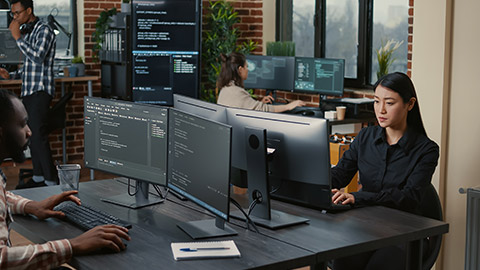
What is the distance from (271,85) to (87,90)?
6.69ft

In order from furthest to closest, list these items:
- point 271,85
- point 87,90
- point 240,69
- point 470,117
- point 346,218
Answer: point 87,90 → point 271,85 → point 240,69 → point 470,117 → point 346,218

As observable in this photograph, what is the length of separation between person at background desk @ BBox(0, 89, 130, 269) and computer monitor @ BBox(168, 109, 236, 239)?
0.30 m

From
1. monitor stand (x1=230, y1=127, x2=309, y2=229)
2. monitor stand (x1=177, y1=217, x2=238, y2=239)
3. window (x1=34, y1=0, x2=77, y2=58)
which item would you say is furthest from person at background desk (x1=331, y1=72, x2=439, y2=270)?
window (x1=34, y1=0, x2=77, y2=58)

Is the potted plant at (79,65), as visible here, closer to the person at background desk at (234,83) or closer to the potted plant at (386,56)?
the person at background desk at (234,83)

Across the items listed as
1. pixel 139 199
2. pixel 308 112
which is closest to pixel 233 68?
pixel 308 112

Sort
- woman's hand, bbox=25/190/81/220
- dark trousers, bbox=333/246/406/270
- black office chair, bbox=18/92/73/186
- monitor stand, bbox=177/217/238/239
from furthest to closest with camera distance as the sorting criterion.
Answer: black office chair, bbox=18/92/73/186 → dark trousers, bbox=333/246/406/270 → woman's hand, bbox=25/190/81/220 → monitor stand, bbox=177/217/238/239

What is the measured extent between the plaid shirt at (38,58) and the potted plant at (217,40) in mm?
1714

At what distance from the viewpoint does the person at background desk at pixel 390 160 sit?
310 centimetres

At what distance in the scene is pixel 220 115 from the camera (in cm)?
299

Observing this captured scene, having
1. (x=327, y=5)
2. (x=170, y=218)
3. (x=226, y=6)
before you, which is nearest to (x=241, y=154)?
(x=170, y=218)

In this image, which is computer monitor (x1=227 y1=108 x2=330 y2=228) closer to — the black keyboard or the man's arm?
the black keyboard

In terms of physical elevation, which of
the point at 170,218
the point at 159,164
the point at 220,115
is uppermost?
the point at 220,115

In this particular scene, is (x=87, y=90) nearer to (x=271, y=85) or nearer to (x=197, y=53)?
(x=197, y=53)

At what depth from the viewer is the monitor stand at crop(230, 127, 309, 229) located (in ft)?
8.93
